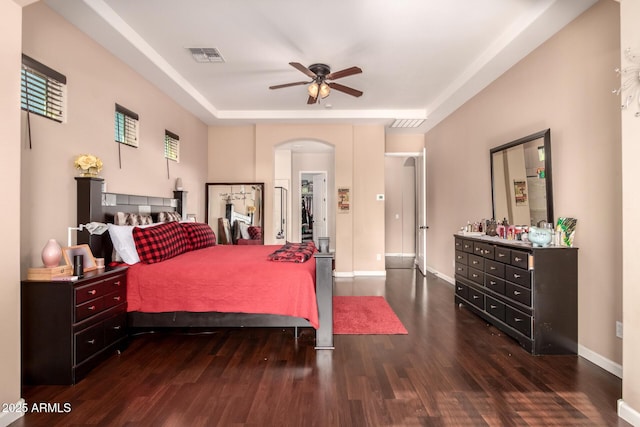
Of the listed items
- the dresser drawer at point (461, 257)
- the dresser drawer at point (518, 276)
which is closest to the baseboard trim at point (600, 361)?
the dresser drawer at point (518, 276)

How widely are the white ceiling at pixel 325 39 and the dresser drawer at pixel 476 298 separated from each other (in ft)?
8.43

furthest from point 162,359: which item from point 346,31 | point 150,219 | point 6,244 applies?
point 346,31

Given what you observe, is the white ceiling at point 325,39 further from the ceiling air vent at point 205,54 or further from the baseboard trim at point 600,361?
the baseboard trim at point 600,361

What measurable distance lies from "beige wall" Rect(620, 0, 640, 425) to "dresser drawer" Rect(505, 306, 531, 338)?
89 centimetres

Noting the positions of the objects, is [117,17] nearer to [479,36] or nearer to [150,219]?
[150,219]

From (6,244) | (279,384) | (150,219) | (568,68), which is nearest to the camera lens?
(6,244)

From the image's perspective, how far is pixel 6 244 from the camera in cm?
191

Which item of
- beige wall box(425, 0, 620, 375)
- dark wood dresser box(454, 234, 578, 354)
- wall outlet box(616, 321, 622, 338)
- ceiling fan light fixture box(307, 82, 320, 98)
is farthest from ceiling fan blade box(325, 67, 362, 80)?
wall outlet box(616, 321, 622, 338)

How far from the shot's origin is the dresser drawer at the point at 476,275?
365 centimetres

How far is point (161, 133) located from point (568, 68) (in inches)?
184

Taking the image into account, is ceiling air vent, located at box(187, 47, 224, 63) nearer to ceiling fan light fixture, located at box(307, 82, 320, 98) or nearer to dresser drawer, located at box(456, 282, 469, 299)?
ceiling fan light fixture, located at box(307, 82, 320, 98)

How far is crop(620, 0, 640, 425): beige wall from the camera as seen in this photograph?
1.87m

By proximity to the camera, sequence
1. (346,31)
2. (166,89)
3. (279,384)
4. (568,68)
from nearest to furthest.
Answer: (279,384) → (568,68) → (346,31) → (166,89)

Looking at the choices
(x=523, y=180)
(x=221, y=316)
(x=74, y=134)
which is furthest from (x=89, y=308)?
(x=523, y=180)
